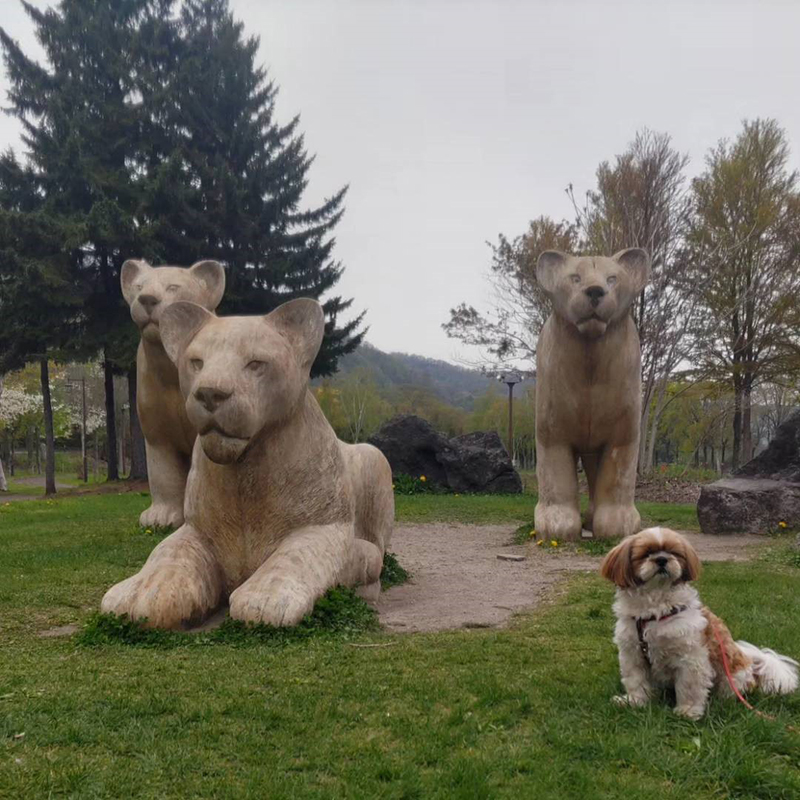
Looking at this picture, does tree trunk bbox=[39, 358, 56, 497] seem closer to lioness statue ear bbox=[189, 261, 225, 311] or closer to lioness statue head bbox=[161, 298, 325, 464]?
lioness statue ear bbox=[189, 261, 225, 311]

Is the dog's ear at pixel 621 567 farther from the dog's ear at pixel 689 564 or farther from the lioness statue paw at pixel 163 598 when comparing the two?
the lioness statue paw at pixel 163 598

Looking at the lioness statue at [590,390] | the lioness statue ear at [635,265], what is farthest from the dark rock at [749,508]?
the lioness statue ear at [635,265]

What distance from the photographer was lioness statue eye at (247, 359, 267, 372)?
4.17m

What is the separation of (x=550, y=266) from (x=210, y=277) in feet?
11.2

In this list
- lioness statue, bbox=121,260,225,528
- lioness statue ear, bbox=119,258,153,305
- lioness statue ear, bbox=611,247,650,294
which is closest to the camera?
lioness statue, bbox=121,260,225,528

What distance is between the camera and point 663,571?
2795mm

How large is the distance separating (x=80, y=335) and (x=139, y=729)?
15850mm

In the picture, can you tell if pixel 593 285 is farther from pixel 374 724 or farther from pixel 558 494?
pixel 374 724

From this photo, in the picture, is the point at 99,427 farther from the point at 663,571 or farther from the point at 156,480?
the point at 663,571

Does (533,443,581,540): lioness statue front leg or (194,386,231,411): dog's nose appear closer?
(194,386,231,411): dog's nose

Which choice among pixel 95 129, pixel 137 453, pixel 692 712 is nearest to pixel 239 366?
pixel 692 712

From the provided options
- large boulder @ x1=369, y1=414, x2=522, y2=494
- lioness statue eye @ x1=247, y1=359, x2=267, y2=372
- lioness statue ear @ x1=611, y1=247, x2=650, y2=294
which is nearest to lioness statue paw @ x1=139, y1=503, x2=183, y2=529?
lioness statue eye @ x1=247, y1=359, x2=267, y2=372

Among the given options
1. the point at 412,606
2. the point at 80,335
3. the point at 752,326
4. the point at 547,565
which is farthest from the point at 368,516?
the point at 752,326

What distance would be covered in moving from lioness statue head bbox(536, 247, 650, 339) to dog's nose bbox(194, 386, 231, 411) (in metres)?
4.20
